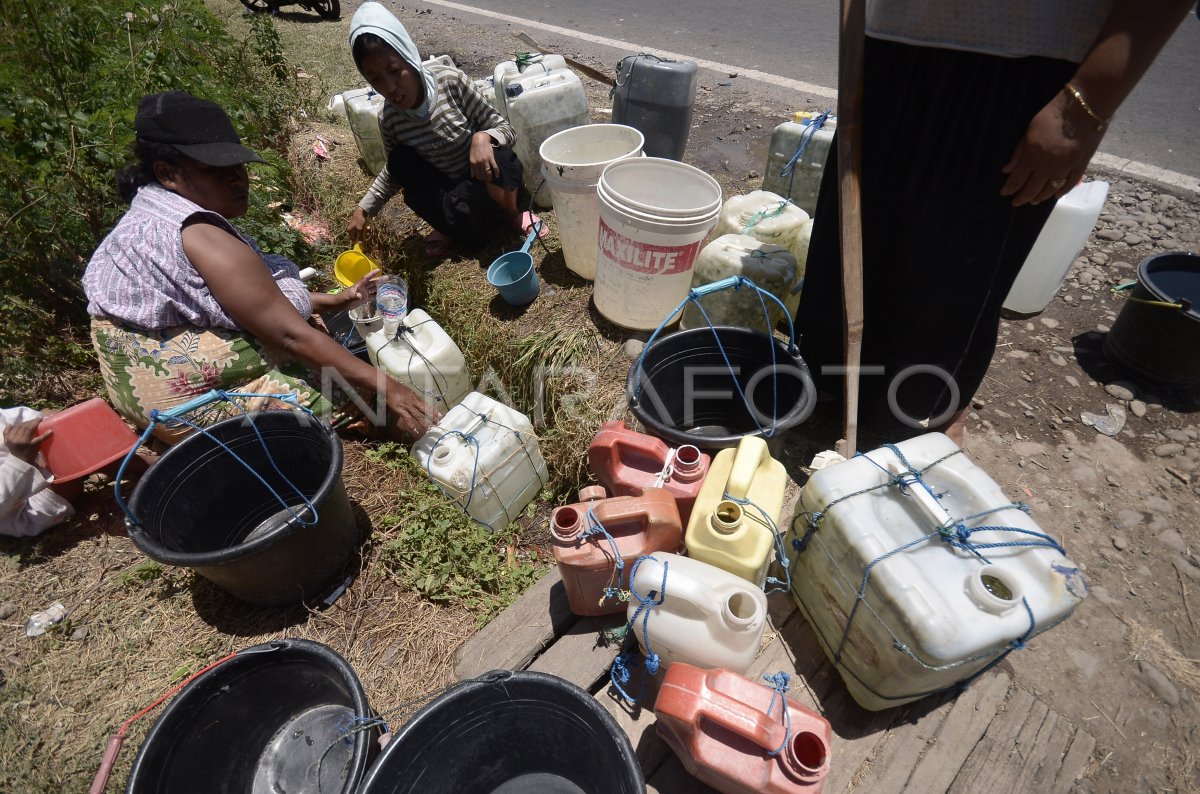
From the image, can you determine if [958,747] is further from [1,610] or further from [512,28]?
[512,28]

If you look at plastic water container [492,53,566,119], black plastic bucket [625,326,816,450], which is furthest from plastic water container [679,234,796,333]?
plastic water container [492,53,566,119]

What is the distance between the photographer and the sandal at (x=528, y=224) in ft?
12.6

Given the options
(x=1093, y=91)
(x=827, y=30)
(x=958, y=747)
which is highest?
(x=1093, y=91)

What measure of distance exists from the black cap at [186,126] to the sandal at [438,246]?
184cm

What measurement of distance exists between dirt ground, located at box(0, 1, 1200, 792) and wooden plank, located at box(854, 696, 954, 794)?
1.60ft

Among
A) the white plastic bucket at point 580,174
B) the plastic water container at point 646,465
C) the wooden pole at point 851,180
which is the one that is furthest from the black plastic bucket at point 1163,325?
the white plastic bucket at point 580,174

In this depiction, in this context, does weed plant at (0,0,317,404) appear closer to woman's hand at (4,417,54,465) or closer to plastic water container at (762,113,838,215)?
woman's hand at (4,417,54,465)

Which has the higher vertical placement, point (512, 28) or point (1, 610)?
point (512, 28)

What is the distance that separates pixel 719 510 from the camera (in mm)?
1662

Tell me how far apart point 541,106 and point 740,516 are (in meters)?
3.26

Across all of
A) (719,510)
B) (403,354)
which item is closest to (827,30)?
(403,354)

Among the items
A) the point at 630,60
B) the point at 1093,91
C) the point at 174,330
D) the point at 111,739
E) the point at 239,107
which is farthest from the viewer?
the point at 239,107

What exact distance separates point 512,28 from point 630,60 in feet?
17.8

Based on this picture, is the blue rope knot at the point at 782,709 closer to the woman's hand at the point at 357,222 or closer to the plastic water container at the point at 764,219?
the plastic water container at the point at 764,219
